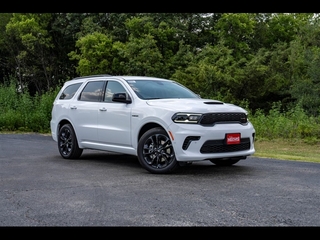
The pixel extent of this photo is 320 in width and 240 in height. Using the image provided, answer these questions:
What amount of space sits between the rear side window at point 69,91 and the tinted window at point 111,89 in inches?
51.6

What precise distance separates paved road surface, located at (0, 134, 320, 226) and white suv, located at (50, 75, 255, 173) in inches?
16.4

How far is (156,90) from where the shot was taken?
905 centimetres

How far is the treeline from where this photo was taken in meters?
32.5

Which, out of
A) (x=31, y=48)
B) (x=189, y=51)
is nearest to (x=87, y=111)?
(x=189, y=51)

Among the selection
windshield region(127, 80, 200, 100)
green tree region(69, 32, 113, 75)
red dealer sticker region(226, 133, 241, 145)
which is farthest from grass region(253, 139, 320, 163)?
green tree region(69, 32, 113, 75)

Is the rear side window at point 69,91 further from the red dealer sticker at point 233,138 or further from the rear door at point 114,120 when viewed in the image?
the red dealer sticker at point 233,138

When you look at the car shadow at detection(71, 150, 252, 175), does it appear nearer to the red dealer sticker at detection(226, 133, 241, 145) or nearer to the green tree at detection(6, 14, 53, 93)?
the red dealer sticker at detection(226, 133, 241, 145)

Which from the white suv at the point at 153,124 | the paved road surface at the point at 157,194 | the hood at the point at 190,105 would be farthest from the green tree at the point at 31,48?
the hood at the point at 190,105

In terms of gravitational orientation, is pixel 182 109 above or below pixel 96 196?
above

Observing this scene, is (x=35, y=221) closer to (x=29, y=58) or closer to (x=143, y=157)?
(x=143, y=157)

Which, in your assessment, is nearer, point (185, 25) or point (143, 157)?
point (143, 157)

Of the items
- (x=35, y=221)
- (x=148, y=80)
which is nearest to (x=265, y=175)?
(x=148, y=80)

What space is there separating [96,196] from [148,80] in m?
3.97
